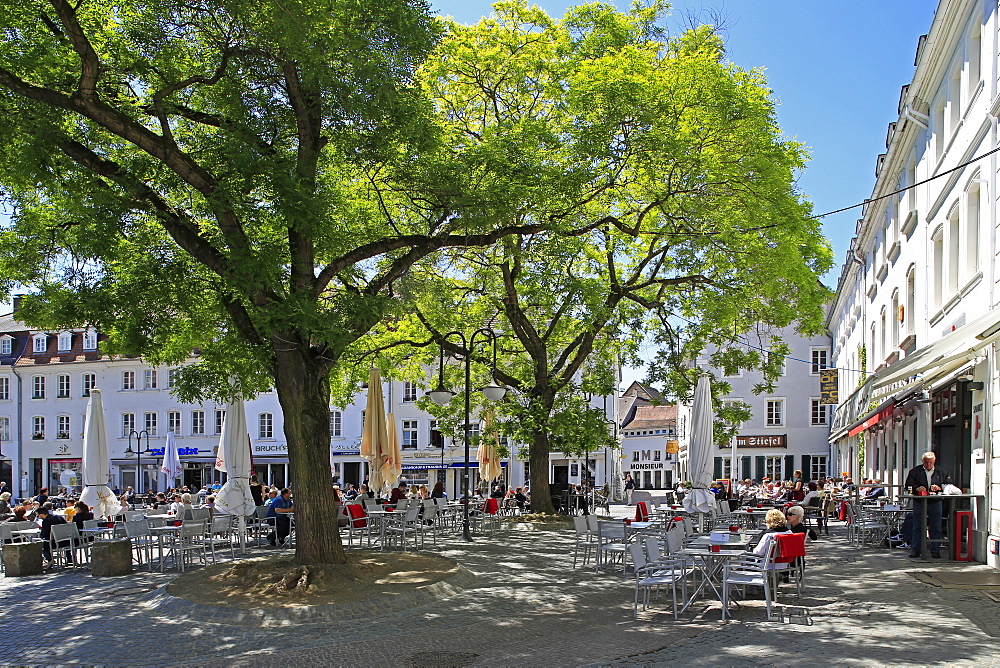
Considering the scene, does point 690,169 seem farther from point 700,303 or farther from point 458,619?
point 458,619

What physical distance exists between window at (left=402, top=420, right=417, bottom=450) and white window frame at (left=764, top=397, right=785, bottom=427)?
21.4m

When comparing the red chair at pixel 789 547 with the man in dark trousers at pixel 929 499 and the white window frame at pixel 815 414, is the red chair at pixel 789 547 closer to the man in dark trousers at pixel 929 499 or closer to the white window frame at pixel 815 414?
the man in dark trousers at pixel 929 499

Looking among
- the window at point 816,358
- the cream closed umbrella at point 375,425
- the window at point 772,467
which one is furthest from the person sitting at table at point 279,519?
the window at point 816,358

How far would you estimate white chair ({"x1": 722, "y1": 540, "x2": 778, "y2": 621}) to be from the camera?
10.2 m

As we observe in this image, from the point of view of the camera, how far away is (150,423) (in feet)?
179

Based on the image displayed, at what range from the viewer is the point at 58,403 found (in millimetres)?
56125

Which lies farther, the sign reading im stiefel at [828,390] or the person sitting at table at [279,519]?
the sign reading im stiefel at [828,390]

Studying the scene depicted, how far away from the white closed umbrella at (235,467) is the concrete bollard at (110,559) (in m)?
2.60

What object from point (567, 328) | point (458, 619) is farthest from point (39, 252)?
point (567, 328)

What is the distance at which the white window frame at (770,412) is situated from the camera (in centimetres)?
5422

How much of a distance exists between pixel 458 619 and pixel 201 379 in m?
6.08

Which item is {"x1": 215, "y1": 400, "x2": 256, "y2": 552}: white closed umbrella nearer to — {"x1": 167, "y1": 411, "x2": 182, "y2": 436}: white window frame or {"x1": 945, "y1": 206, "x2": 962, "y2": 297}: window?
{"x1": 945, "y1": 206, "x2": 962, "y2": 297}: window

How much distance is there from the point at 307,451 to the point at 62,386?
50.1m

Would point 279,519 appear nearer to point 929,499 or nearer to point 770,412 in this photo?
point 929,499
